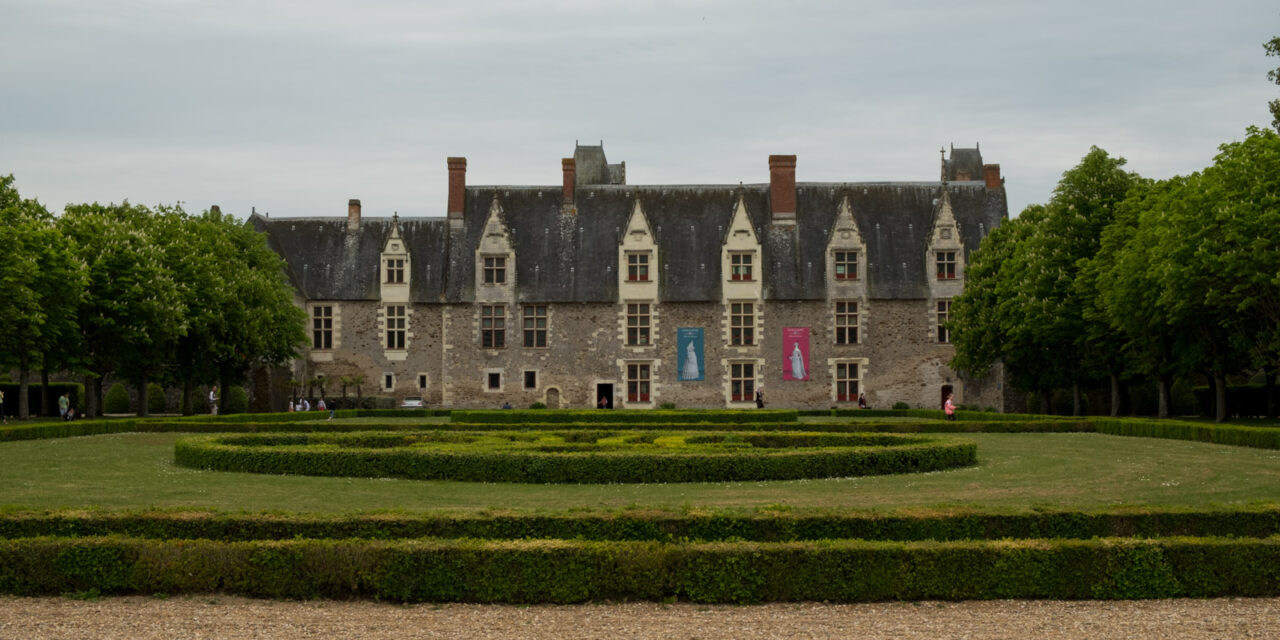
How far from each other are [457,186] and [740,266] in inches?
517

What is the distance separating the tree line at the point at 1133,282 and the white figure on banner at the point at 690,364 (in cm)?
1094

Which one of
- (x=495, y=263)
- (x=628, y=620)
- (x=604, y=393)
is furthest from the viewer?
(x=495, y=263)

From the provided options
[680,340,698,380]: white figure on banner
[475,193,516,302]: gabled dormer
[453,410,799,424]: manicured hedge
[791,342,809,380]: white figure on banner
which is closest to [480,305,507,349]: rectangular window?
[475,193,516,302]: gabled dormer

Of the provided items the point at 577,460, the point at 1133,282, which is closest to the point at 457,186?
the point at 1133,282

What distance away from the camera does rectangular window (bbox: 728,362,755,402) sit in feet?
178

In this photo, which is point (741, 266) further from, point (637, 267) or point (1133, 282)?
point (1133, 282)

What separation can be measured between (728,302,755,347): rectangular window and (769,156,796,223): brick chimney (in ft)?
15.1

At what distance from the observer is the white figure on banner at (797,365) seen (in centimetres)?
5416

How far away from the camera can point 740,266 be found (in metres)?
54.9

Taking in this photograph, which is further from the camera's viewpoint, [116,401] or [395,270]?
[395,270]

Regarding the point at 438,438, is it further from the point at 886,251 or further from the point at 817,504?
the point at 886,251

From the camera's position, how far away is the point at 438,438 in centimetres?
2577

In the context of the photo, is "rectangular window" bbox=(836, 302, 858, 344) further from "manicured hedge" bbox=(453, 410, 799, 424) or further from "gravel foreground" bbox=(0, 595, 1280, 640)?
"gravel foreground" bbox=(0, 595, 1280, 640)

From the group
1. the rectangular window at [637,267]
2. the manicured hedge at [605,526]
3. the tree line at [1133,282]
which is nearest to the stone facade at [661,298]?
the rectangular window at [637,267]
